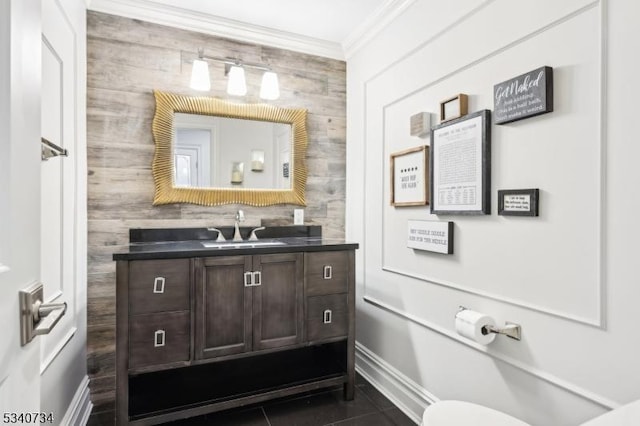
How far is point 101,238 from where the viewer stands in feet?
7.41

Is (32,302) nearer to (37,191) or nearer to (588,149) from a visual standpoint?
(37,191)

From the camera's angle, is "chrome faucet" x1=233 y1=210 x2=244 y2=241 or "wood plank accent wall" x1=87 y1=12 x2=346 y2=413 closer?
"wood plank accent wall" x1=87 y1=12 x2=346 y2=413

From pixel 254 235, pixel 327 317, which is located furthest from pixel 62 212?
pixel 327 317

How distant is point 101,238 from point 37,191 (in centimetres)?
161

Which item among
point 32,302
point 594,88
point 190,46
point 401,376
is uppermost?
point 190,46

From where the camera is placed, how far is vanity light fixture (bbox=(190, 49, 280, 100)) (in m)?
2.39

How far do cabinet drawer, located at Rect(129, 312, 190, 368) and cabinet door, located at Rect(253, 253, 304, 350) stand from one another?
0.38 meters

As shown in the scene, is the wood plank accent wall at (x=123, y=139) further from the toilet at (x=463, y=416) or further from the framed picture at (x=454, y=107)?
the toilet at (x=463, y=416)

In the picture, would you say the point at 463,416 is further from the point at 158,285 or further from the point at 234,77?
the point at 234,77

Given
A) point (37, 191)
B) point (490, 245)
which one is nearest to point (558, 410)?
point (490, 245)

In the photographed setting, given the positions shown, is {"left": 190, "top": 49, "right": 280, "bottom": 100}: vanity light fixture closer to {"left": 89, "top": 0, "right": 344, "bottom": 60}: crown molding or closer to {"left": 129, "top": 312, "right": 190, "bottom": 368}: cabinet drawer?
{"left": 89, "top": 0, "right": 344, "bottom": 60}: crown molding

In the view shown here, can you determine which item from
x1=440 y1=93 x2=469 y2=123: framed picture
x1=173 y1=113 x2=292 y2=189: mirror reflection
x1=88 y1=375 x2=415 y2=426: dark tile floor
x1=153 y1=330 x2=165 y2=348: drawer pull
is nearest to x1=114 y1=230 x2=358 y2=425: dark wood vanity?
x1=153 y1=330 x2=165 y2=348: drawer pull

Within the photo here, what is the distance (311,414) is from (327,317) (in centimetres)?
56

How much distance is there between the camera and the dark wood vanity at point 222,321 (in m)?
1.80
